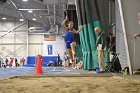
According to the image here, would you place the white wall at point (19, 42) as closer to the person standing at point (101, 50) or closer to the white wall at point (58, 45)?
the white wall at point (58, 45)

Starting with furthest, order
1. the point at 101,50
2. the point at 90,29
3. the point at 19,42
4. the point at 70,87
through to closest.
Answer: the point at 19,42
the point at 90,29
the point at 101,50
the point at 70,87

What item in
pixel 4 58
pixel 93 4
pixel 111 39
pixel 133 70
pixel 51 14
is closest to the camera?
pixel 133 70

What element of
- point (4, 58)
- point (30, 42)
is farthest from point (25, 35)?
point (4, 58)

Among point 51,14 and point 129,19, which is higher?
point 51,14

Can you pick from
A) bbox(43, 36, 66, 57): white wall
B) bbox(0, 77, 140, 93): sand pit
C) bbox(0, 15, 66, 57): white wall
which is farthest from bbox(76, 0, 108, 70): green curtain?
bbox(0, 15, 66, 57): white wall

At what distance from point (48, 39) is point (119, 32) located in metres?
29.2

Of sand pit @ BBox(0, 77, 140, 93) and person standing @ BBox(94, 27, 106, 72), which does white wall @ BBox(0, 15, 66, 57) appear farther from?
sand pit @ BBox(0, 77, 140, 93)

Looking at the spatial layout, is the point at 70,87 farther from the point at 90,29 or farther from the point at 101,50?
the point at 90,29

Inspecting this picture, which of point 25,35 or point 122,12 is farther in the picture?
point 25,35

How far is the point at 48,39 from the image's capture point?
132ft

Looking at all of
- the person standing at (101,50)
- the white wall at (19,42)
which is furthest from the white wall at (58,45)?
the person standing at (101,50)

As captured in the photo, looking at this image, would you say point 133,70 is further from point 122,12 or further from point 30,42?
point 30,42

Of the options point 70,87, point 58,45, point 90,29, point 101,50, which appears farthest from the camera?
point 58,45

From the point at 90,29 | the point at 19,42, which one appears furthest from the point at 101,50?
the point at 19,42
